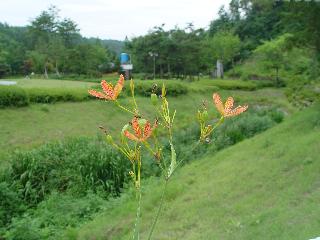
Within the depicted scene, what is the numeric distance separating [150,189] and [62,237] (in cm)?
154

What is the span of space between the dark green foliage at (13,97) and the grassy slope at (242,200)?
773cm

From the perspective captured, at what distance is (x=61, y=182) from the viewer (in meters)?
7.58

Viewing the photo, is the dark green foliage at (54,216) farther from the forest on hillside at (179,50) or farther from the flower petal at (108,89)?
the forest on hillside at (179,50)

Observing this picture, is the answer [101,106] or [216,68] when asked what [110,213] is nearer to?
[101,106]

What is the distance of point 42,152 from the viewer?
8172mm

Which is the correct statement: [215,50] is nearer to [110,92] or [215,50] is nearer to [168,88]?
[168,88]

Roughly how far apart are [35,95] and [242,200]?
10764 millimetres

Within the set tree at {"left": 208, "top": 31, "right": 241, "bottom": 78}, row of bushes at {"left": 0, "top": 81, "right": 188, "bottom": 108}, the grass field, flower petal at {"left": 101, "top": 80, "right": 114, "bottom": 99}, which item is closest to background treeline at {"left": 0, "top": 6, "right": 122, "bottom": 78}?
tree at {"left": 208, "top": 31, "right": 241, "bottom": 78}

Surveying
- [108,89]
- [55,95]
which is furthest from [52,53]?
[108,89]

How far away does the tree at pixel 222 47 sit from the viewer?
31.4 m

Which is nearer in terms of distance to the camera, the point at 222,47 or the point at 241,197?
the point at 241,197

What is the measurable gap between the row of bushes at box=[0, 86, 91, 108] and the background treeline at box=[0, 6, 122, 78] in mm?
17512

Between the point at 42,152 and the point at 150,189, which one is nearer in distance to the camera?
the point at 150,189

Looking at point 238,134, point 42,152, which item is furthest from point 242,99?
point 42,152
